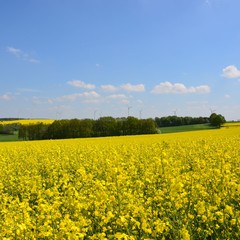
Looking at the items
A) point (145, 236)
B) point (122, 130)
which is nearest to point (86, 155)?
point (145, 236)

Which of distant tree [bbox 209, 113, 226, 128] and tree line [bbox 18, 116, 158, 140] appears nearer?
tree line [bbox 18, 116, 158, 140]

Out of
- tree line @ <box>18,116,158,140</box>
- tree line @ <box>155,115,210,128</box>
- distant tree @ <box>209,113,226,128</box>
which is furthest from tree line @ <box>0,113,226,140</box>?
tree line @ <box>155,115,210,128</box>

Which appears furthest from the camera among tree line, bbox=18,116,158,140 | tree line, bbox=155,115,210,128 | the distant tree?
tree line, bbox=155,115,210,128

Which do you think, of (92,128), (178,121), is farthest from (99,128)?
(178,121)

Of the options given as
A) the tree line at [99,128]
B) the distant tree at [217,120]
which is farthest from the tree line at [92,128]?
the distant tree at [217,120]

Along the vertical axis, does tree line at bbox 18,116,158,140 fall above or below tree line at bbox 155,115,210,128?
below

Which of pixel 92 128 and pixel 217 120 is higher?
pixel 217 120

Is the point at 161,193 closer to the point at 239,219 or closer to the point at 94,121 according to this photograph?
the point at 239,219

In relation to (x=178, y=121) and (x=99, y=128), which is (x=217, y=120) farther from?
(x=99, y=128)

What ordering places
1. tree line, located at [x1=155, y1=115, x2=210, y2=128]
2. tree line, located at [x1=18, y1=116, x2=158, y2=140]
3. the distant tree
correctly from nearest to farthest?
tree line, located at [x1=18, y1=116, x2=158, y2=140] < the distant tree < tree line, located at [x1=155, y1=115, x2=210, y2=128]

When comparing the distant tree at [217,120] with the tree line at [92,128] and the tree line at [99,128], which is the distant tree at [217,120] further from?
the tree line at [99,128]

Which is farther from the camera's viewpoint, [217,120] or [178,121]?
[178,121]

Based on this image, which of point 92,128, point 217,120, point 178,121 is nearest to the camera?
point 92,128

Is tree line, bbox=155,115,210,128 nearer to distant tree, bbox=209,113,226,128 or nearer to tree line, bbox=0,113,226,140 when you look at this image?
distant tree, bbox=209,113,226,128
